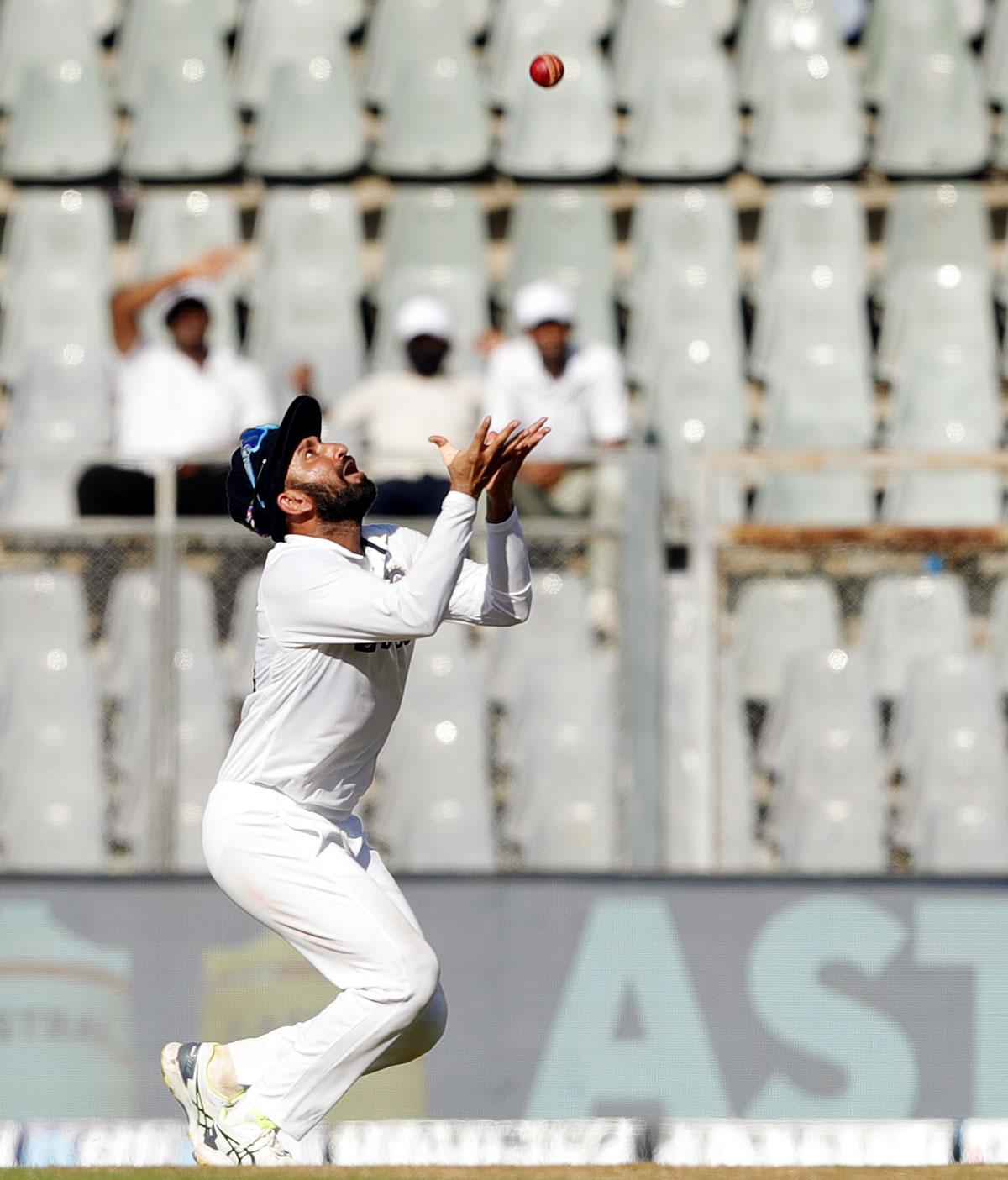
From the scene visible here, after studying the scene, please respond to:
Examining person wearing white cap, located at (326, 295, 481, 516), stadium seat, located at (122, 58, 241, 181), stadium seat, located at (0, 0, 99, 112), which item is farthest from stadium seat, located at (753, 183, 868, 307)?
stadium seat, located at (0, 0, 99, 112)

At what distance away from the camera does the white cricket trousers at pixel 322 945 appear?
208 inches

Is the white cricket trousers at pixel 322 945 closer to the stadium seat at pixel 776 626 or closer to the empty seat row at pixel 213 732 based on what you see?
the empty seat row at pixel 213 732

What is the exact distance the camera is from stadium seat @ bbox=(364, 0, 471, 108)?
1145cm

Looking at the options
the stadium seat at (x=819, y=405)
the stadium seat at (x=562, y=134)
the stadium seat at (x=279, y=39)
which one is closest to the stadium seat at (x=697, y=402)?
the stadium seat at (x=819, y=405)

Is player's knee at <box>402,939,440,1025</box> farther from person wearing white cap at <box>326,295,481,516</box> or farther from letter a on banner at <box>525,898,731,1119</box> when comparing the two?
person wearing white cap at <box>326,295,481,516</box>

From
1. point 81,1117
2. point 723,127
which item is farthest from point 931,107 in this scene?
point 81,1117

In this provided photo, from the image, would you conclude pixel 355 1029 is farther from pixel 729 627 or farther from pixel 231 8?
pixel 231 8

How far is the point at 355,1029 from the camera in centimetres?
528

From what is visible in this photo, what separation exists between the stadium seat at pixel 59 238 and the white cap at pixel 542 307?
100 inches

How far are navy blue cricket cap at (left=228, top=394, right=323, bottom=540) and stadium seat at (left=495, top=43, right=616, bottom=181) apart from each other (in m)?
5.68

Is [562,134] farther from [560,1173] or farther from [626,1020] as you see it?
[560,1173]

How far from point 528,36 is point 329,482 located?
6.71m

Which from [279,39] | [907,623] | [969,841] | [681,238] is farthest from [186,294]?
[969,841]

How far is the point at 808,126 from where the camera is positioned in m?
11.0
